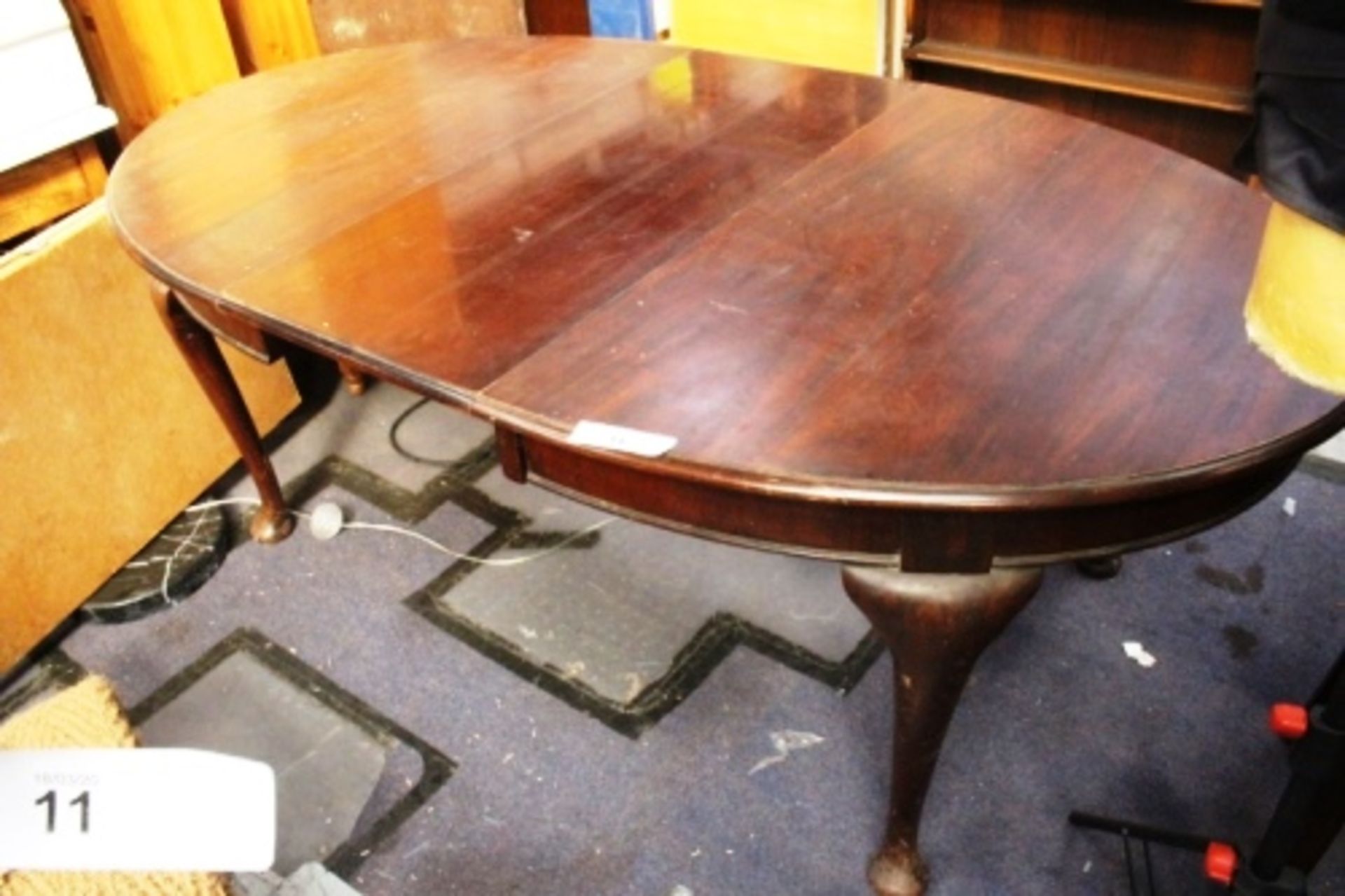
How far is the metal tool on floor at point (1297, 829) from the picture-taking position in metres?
1.00

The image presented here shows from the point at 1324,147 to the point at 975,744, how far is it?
113 centimetres

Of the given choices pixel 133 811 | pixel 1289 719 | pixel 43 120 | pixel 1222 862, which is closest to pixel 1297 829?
pixel 1222 862

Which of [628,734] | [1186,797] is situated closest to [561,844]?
[628,734]

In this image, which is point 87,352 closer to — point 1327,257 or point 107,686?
point 107,686

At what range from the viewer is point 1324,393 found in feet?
3.22

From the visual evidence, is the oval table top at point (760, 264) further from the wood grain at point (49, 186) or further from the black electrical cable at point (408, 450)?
the black electrical cable at point (408, 450)

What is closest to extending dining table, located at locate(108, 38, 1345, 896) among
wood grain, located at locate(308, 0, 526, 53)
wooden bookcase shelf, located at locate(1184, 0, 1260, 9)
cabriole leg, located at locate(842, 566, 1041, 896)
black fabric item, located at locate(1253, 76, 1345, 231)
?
cabriole leg, located at locate(842, 566, 1041, 896)

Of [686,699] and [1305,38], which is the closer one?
[1305,38]

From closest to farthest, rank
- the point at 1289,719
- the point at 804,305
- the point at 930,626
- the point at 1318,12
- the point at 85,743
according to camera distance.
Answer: the point at 1318,12 → the point at 85,743 → the point at 930,626 → the point at 804,305 → the point at 1289,719

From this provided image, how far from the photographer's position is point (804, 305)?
1182 millimetres

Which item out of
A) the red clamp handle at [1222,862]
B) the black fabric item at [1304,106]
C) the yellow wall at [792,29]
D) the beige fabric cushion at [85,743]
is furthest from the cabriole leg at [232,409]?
the red clamp handle at [1222,862]

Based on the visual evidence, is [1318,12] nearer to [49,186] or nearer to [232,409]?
[232,409]

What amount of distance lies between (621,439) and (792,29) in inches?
77.1

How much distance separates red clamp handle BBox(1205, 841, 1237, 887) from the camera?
1221 millimetres
